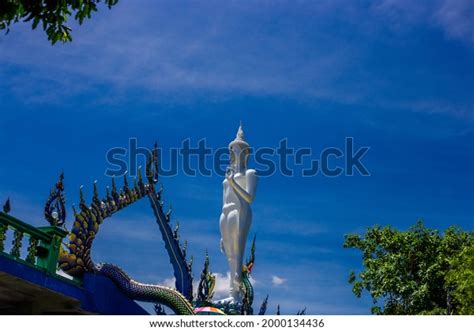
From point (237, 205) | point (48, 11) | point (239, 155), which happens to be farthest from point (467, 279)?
point (48, 11)

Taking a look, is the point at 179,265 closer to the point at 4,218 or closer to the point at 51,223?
the point at 51,223

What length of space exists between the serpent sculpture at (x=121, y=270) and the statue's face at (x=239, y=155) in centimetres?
206

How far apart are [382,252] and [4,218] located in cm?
1478

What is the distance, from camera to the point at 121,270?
43.5ft

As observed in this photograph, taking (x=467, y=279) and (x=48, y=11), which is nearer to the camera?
(x=48, y=11)

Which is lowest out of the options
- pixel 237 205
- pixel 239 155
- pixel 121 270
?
pixel 121 270

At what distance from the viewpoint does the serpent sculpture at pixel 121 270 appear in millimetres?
11914

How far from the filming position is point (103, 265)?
12836 millimetres

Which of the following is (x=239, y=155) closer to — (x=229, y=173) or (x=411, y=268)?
(x=229, y=173)

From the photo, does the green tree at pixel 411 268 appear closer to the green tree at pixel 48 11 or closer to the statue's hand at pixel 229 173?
the statue's hand at pixel 229 173

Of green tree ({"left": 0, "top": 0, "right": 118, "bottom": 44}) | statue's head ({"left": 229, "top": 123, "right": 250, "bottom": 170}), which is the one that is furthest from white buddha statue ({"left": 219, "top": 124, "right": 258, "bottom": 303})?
green tree ({"left": 0, "top": 0, "right": 118, "bottom": 44})

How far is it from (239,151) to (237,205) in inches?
51.3

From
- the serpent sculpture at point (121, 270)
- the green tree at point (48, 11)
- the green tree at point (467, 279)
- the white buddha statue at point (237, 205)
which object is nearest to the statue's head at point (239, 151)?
the white buddha statue at point (237, 205)
